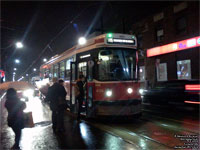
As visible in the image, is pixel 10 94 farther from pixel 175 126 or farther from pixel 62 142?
pixel 175 126

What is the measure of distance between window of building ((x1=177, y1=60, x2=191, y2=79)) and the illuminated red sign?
132 cm

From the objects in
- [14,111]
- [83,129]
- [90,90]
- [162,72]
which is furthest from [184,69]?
[14,111]

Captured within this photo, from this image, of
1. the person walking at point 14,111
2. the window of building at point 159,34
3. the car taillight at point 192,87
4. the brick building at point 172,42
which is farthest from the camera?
the window of building at point 159,34

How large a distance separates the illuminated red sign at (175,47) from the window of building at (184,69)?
1.32 m

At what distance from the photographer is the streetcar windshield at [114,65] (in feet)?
25.9

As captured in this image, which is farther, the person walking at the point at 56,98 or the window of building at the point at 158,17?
the window of building at the point at 158,17

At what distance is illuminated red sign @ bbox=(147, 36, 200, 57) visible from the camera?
17.3 metres

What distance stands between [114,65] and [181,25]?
14.5 meters

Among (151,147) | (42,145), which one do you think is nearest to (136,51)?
(151,147)

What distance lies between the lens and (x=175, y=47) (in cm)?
1964

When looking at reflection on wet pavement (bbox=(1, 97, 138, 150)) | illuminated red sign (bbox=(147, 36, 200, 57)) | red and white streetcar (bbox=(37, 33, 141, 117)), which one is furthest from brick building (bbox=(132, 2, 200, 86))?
reflection on wet pavement (bbox=(1, 97, 138, 150))

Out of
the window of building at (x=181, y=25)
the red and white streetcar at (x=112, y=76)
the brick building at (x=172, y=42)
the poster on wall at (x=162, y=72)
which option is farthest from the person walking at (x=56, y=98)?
the poster on wall at (x=162, y=72)

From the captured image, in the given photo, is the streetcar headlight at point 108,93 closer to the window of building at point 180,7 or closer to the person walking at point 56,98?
the person walking at point 56,98

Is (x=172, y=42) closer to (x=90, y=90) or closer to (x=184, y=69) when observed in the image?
Answer: (x=184, y=69)
